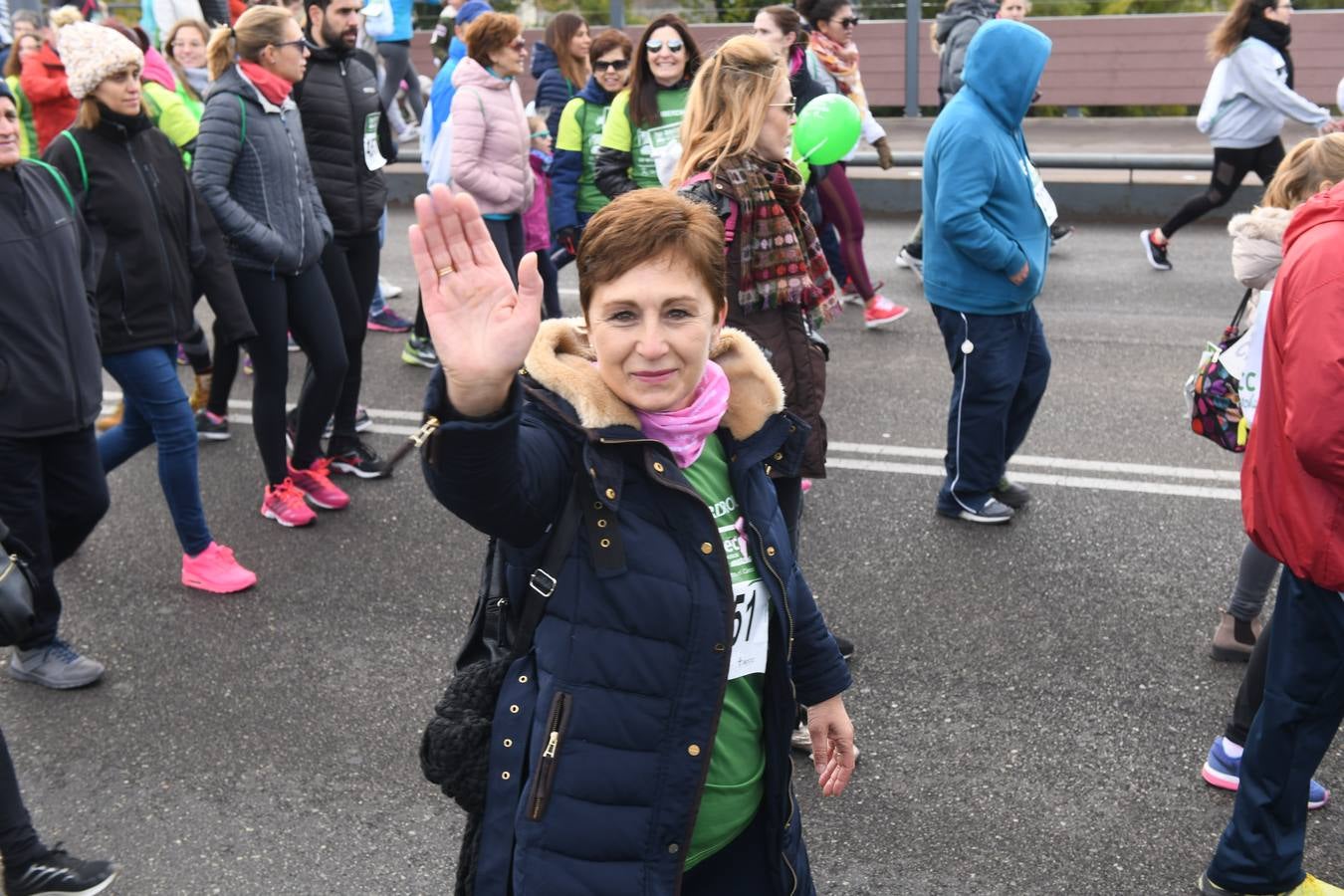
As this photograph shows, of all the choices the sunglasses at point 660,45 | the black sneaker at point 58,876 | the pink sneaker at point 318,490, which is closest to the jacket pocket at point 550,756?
the black sneaker at point 58,876

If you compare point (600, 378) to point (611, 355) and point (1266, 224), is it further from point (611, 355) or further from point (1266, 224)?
point (1266, 224)

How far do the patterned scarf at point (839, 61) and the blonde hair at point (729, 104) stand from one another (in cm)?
421

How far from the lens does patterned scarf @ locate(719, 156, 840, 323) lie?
433 centimetres

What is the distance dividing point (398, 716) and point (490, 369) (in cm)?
278

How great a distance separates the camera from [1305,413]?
116 inches

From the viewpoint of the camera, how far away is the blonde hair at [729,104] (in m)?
4.32

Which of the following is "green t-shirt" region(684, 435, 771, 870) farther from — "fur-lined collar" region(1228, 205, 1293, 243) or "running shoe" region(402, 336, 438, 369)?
"running shoe" region(402, 336, 438, 369)

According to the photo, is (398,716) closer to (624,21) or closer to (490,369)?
(490,369)

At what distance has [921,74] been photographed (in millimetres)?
16500

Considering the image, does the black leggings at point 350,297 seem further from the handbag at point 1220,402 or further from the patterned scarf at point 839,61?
the handbag at point 1220,402

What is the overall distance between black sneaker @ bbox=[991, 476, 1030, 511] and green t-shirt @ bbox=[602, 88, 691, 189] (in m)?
2.13

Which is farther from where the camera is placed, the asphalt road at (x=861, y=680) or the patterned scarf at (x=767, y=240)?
the patterned scarf at (x=767, y=240)

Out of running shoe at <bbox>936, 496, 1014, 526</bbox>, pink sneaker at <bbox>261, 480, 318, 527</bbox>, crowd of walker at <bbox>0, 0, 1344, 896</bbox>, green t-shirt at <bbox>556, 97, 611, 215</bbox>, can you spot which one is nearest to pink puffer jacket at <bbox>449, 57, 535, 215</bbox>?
crowd of walker at <bbox>0, 0, 1344, 896</bbox>

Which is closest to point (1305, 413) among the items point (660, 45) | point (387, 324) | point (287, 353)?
point (287, 353)
